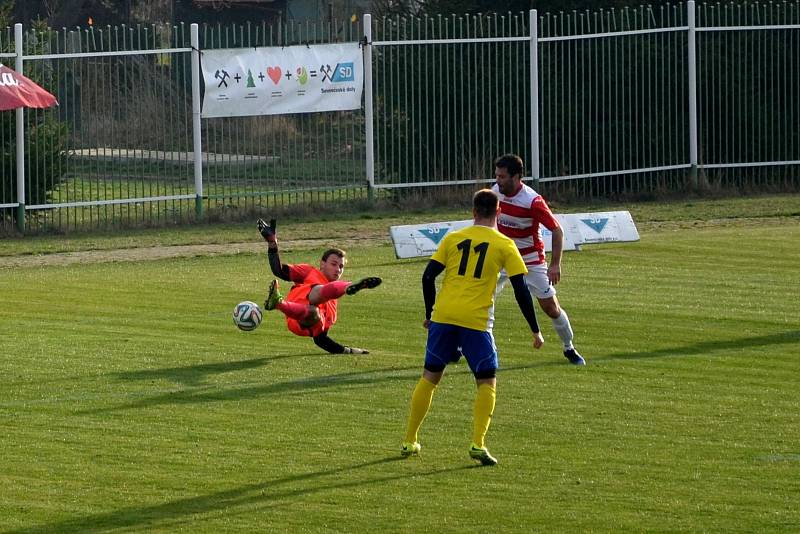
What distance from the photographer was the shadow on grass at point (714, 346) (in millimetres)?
13484

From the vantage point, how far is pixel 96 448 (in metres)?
10.1

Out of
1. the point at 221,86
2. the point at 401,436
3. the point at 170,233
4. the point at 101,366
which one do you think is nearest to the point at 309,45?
the point at 221,86

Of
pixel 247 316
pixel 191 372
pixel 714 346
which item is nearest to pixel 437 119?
pixel 714 346

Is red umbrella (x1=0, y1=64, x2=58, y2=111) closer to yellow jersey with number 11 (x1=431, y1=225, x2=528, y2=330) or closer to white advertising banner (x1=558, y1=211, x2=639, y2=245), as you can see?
white advertising banner (x1=558, y1=211, x2=639, y2=245)

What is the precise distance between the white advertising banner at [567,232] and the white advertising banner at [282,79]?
463 centimetres

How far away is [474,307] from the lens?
9.56 metres

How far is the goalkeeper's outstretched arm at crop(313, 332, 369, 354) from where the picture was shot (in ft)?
44.7

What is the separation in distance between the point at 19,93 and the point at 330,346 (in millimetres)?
10016

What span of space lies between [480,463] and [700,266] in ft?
33.2

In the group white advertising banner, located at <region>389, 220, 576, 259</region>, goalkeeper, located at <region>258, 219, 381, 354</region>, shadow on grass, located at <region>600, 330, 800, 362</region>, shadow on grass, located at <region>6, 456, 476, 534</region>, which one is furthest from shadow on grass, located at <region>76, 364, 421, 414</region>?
white advertising banner, located at <region>389, 220, 576, 259</region>

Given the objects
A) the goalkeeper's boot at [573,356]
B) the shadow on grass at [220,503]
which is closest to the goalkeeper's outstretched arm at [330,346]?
the goalkeeper's boot at [573,356]

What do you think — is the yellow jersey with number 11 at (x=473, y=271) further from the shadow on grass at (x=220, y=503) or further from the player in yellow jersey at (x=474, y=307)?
the shadow on grass at (x=220, y=503)

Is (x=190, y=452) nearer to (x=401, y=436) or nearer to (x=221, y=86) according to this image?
(x=401, y=436)

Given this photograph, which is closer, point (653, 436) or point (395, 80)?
point (653, 436)
